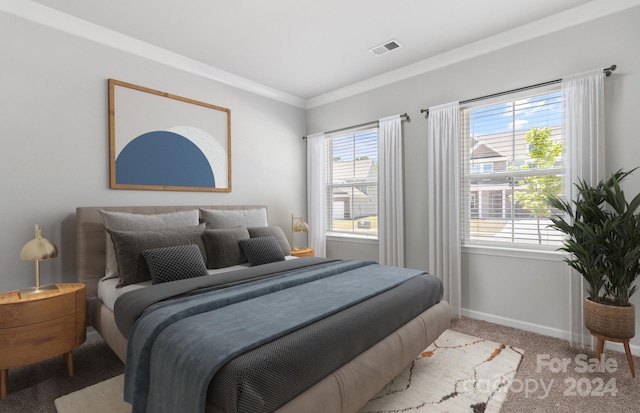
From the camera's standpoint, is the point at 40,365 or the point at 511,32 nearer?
the point at 40,365

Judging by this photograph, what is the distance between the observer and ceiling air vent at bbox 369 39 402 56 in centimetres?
323

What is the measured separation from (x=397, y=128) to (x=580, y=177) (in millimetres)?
1849

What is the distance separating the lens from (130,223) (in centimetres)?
277

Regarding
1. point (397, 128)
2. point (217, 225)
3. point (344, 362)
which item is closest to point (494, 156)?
point (397, 128)

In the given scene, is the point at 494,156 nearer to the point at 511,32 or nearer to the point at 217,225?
the point at 511,32

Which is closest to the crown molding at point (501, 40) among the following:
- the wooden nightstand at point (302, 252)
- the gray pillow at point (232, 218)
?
the gray pillow at point (232, 218)

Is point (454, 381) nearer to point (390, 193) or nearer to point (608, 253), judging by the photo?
point (608, 253)

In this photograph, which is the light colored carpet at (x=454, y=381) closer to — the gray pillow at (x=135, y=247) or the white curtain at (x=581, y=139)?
the white curtain at (x=581, y=139)

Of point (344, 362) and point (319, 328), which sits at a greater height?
point (319, 328)

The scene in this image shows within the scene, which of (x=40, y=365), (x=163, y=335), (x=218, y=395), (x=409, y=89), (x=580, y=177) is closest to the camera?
(x=218, y=395)

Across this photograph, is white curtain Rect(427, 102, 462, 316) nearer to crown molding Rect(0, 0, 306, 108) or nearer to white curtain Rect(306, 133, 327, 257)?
white curtain Rect(306, 133, 327, 257)

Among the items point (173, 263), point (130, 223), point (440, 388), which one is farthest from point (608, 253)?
point (130, 223)

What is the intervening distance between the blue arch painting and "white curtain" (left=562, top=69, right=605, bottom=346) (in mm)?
3559

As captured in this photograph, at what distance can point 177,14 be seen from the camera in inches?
107
